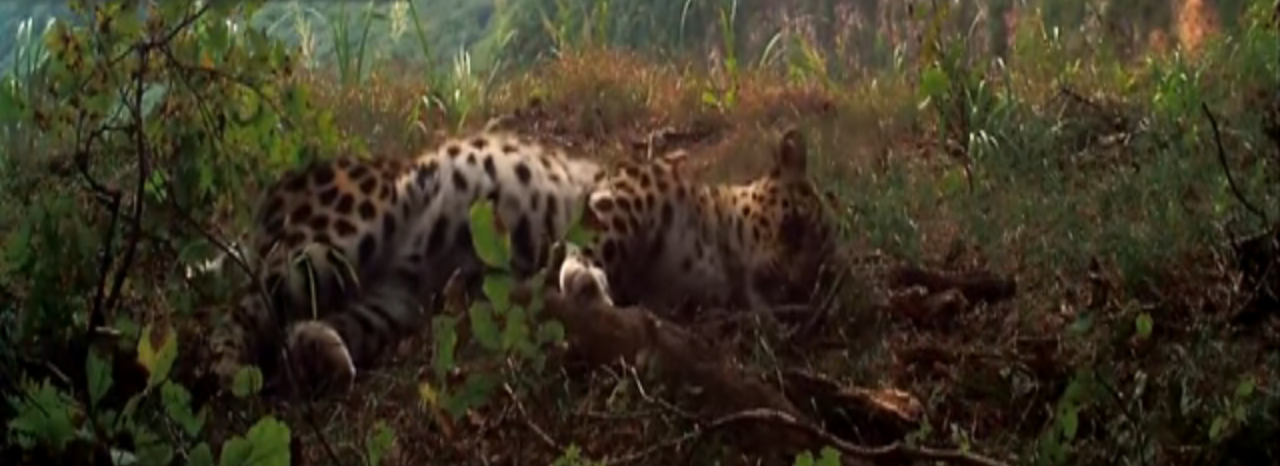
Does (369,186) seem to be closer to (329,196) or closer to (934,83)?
(329,196)

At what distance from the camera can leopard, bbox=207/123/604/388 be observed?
3.42 metres

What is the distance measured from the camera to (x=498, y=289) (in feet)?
7.43

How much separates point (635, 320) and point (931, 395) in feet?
1.49

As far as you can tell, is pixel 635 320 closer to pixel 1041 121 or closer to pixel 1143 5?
pixel 1041 121

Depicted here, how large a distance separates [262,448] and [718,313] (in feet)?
Result: 5.86

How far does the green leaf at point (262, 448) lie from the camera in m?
2.18

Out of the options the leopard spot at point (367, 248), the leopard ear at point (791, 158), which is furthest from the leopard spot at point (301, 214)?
the leopard ear at point (791, 158)

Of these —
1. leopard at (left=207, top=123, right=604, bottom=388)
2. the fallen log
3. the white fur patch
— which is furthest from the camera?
the white fur patch

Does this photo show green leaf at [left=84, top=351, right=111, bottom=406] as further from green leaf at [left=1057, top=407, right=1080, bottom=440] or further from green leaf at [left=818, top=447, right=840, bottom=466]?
green leaf at [left=1057, top=407, right=1080, bottom=440]

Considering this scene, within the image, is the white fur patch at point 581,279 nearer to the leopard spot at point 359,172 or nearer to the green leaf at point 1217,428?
the leopard spot at point 359,172

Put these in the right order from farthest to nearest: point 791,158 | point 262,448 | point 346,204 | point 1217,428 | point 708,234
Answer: point 791,158 → point 708,234 → point 346,204 → point 1217,428 → point 262,448

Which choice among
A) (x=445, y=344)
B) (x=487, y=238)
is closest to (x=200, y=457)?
(x=445, y=344)

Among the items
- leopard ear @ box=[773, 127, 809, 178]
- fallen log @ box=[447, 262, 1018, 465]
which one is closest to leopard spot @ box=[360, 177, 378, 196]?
fallen log @ box=[447, 262, 1018, 465]

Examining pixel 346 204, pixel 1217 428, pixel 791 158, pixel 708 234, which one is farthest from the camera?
pixel 791 158
